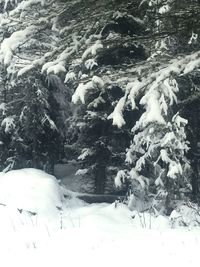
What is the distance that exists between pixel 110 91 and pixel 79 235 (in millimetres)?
10094

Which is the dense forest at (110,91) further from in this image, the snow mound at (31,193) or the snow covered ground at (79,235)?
the snow mound at (31,193)

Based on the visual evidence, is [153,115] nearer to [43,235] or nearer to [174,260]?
[174,260]

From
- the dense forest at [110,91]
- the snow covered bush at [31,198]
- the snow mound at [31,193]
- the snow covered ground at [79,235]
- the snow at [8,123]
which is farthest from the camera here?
the snow at [8,123]

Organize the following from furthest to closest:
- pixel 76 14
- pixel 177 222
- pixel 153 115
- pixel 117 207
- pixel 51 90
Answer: pixel 51 90 → pixel 117 207 → pixel 177 222 → pixel 76 14 → pixel 153 115

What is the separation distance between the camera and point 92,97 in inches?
749

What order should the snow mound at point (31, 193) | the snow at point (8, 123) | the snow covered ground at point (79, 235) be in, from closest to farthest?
the snow covered ground at point (79, 235) → the snow mound at point (31, 193) → the snow at point (8, 123)

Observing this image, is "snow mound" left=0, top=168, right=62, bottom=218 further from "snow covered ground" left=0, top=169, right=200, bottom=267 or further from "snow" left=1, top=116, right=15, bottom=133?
"snow" left=1, top=116, right=15, bottom=133

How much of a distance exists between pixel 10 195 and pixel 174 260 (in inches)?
241

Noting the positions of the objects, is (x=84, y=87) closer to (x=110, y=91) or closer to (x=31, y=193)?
(x=31, y=193)

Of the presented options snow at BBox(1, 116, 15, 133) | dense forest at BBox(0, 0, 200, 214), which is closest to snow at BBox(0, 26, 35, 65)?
dense forest at BBox(0, 0, 200, 214)

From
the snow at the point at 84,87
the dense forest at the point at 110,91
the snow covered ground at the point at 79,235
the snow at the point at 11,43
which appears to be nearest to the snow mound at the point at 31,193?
the snow covered ground at the point at 79,235

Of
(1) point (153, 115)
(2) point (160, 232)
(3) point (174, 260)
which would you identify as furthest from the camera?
(2) point (160, 232)

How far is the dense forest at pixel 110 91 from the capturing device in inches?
400

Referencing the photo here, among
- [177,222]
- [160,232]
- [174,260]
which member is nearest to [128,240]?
[160,232]
